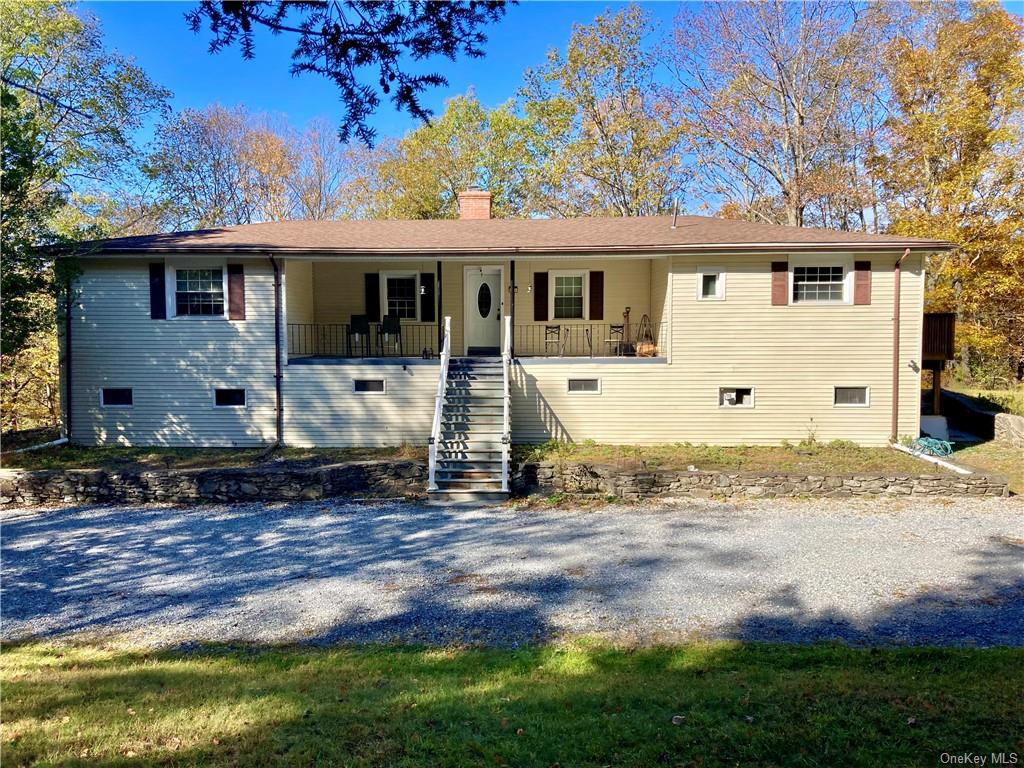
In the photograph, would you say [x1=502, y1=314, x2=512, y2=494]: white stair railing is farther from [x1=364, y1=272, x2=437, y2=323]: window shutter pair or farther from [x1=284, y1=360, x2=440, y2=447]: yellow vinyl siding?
[x1=364, y1=272, x2=437, y2=323]: window shutter pair

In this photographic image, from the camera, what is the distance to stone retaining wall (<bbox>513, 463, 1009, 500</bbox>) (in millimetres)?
9742

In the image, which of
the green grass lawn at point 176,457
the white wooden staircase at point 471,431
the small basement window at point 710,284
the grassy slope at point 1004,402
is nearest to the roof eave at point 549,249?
the small basement window at point 710,284

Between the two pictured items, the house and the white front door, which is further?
the white front door

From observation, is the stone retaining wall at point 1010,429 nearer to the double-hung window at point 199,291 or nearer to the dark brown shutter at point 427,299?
the dark brown shutter at point 427,299

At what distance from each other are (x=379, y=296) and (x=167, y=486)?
22.4 feet

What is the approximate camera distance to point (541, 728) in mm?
3506

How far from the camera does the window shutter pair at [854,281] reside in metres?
12.4

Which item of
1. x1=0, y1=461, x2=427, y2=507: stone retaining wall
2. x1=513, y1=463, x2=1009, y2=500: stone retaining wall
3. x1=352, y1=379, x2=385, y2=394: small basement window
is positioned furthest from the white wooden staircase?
x1=0, y1=461, x2=427, y2=507: stone retaining wall

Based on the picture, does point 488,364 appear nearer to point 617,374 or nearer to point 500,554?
point 617,374

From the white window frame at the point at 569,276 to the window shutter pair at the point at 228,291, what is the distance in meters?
6.78

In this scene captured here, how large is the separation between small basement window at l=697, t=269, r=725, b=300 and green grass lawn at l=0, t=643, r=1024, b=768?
882 cm

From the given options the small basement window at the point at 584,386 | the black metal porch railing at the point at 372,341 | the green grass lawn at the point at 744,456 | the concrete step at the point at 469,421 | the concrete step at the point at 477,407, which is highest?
the black metal porch railing at the point at 372,341

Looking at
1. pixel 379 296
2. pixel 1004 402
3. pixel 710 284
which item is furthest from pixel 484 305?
pixel 1004 402

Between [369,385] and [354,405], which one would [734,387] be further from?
[354,405]
